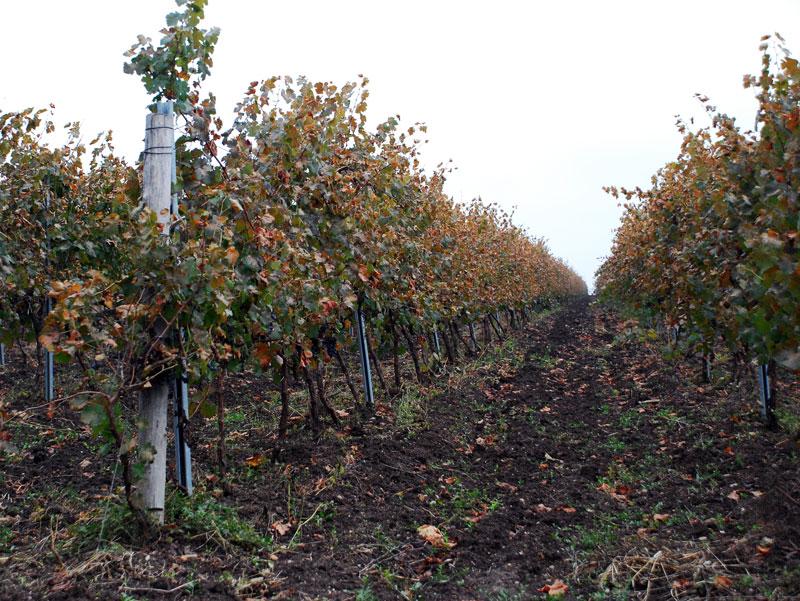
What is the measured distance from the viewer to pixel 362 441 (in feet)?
21.5

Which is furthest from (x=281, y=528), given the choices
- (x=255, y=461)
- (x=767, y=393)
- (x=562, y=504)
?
(x=767, y=393)

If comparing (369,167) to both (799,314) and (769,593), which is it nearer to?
(799,314)

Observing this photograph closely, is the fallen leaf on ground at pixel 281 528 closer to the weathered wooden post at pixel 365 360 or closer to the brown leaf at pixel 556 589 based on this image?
the brown leaf at pixel 556 589

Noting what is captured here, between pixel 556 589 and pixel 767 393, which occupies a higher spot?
pixel 767 393

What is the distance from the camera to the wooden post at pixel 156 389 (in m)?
3.97

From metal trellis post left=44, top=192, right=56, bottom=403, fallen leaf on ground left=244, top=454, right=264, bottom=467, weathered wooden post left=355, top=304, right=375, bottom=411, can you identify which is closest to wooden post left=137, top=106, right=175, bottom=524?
fallen leaf on ground left=244, top=454, right=264, bottom=467

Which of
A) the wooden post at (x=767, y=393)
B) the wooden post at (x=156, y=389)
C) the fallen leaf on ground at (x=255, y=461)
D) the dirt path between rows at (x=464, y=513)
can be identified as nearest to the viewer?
the dirt path between rows at (x=464, y=513)

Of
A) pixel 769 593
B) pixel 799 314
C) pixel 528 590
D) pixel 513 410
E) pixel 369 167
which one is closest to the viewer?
pixel 769 593

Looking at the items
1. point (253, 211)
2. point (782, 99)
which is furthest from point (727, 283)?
point (253, 211)

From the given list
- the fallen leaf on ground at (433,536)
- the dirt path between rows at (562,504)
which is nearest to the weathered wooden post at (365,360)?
the dirt path between rows at (562,504)

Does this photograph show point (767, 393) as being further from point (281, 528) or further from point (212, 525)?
point (212, 525)

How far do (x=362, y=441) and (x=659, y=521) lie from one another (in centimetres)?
283

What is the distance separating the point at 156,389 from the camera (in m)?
4.02

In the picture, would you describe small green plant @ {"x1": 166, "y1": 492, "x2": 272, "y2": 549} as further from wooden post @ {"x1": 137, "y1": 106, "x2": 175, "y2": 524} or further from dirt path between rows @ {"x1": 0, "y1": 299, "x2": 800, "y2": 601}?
wooden post @ {"x1": 137, "y1": 106, "x2": 175, "y2": 524}
